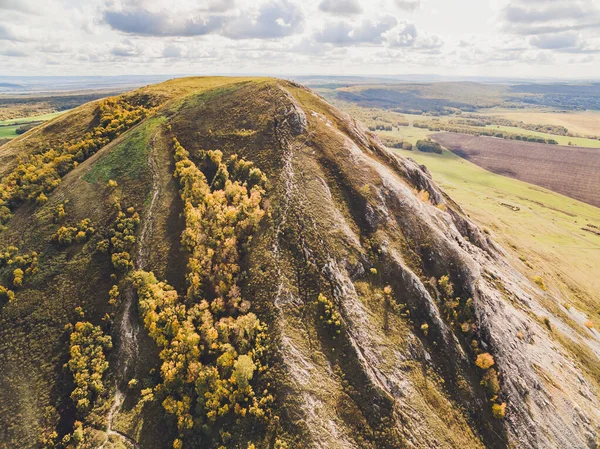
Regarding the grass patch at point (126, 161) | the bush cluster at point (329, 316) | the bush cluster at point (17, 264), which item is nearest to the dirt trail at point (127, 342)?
the grass patch at point (126, 161)

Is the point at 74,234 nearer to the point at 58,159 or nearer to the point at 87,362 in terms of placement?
the point at 87,362

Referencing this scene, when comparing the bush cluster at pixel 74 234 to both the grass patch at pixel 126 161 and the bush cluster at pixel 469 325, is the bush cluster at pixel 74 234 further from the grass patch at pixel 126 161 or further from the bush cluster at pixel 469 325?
the bush cluster at pixel 469 325

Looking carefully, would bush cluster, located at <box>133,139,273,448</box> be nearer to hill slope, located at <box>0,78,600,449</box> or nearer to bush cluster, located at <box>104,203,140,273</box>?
hill slope, located at <box>0,78,600,449</box>

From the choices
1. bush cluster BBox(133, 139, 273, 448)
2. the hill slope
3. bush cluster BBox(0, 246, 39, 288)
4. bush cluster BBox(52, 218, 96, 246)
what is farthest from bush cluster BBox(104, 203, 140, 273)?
bush cluster BBox(0, 246, 39, 288)

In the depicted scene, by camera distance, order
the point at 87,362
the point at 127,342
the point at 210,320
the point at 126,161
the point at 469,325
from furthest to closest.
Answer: the point at 126,161 < the point at 469,325 < the point at 127,342 < the point at 210,320 < the point at 87,362

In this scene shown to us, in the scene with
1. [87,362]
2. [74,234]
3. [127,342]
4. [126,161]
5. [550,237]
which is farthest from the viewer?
[550,237]

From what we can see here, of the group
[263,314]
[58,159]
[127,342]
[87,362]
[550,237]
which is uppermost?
[58,159]

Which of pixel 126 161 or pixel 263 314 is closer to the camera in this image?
pixel 263 314

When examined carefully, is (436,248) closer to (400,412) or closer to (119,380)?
(400,412)

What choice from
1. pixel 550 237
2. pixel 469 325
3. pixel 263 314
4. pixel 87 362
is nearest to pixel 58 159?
pixel 87 362
